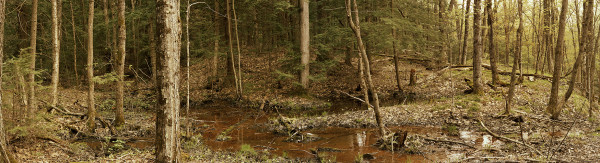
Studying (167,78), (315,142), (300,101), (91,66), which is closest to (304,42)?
(300,101)

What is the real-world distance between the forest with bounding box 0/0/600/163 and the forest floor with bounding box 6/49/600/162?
0.06 m

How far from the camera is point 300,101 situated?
62.2 ft

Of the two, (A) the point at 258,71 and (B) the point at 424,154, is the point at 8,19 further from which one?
(B) the point at 424,154

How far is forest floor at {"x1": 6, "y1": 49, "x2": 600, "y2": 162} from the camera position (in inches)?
310

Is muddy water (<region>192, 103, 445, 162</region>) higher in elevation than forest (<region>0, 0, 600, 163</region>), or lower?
lower

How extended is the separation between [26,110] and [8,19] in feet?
41.0

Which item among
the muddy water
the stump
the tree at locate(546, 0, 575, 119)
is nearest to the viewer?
the muddy water

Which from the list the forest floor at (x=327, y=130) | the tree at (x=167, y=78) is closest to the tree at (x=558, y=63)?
the forest floor at (x=327, y=130)

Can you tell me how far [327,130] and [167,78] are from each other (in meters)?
8.20

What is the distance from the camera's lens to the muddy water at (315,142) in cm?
876

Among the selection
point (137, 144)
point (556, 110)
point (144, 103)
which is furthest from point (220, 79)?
point (556, 110)

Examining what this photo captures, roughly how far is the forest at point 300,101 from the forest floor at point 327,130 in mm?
57

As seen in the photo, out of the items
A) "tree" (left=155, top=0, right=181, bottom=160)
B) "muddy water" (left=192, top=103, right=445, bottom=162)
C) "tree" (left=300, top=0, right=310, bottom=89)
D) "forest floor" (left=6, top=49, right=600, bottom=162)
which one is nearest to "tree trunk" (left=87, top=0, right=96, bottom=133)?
"forest floor" (left=6, top=49, right=600, bottom=162)

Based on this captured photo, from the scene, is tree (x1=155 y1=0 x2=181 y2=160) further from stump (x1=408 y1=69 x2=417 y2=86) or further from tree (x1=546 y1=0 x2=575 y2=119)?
stump (x1=408 y1=69 x2=417 y2=86)
